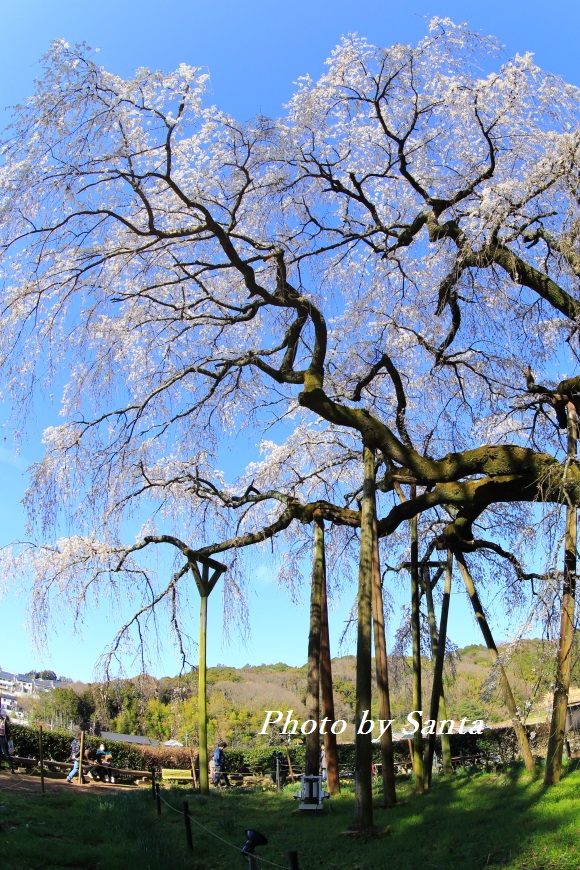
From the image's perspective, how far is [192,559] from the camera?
40.1 feet

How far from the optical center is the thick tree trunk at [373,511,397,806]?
9.62 m

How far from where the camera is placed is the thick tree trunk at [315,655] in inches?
415

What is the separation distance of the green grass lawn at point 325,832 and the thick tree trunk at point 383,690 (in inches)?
12.2

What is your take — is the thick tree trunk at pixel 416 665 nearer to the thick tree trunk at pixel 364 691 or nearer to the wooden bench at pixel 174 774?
the thick tree trunk at pixel 364 691

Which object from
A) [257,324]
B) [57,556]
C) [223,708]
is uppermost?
[257,324]

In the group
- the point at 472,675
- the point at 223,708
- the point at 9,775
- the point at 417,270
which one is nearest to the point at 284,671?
the point at 223,708


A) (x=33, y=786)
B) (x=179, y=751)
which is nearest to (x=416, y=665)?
(x=33, y=786)

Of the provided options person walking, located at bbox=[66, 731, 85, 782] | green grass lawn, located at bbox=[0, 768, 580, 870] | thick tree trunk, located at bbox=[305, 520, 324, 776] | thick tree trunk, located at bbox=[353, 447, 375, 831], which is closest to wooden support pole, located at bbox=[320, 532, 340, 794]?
thick tree trunk, located at bbox=[305, 520, 324, 776]

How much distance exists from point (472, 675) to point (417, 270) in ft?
124

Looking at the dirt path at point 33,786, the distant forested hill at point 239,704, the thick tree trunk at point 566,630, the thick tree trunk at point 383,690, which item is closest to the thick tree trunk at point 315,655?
the thick tree trunk at point 383,690

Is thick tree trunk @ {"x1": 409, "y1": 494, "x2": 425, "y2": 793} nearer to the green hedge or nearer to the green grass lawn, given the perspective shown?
the green grass lawn

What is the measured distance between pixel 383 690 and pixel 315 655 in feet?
5.87

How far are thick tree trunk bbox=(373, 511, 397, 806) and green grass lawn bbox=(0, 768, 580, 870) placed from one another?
310mm

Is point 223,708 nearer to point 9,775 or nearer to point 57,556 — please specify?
point 9,775
